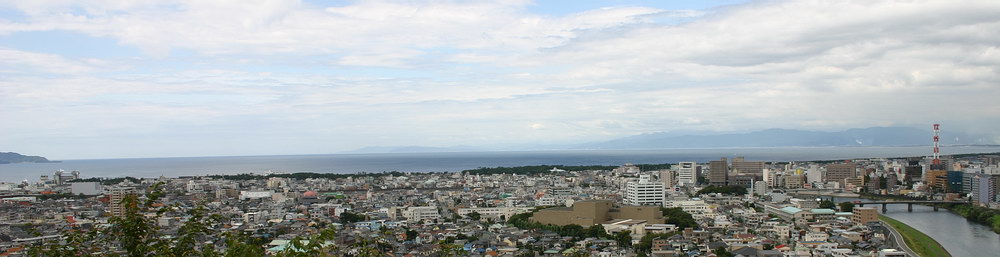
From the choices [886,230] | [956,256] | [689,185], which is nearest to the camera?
[956,256]

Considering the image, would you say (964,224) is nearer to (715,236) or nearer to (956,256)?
(956,256)

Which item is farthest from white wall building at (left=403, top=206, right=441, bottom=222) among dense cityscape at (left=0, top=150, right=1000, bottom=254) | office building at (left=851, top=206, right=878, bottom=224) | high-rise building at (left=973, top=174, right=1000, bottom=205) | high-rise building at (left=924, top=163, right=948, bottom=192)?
high-rise building at (left=924, top=163, right=948, bottom=192)

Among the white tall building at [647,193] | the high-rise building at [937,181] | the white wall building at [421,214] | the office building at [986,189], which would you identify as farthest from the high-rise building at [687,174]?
the white wall building at [421,214]

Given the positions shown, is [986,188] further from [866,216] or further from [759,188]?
[866,216]

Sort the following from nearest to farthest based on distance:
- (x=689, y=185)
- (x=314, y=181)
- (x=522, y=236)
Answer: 1. (x=522, y=236)
2. (x=689, y=185)
3. (x=314, y=181)

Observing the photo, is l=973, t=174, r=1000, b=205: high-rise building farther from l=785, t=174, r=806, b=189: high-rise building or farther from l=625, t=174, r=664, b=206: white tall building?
l=625, t=174, r=664, b=206: white tall building

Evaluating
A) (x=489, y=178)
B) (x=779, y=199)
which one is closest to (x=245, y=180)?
(x=489, y=178)
